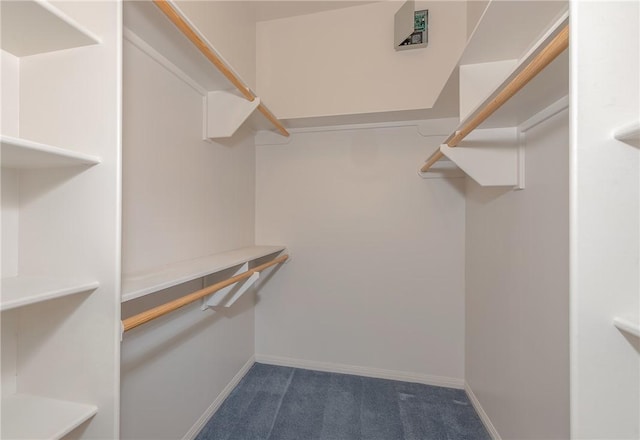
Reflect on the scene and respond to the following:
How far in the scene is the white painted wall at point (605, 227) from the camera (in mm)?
548

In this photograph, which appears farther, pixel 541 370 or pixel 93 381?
pixel 541 370

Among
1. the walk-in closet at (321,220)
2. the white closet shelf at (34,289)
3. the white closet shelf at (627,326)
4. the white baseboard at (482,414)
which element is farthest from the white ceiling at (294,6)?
the white baseboard at (482,414)

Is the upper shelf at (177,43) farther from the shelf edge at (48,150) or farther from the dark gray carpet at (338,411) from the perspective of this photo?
the dark gray carpet at (338,411)

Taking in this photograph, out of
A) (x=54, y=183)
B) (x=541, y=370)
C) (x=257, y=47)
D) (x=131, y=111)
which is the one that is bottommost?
(x=541, y=370)

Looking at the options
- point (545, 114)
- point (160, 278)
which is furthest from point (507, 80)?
point (160, 278)

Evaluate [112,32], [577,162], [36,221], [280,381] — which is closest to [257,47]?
A: [112,32]

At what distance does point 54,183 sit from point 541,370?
184 centimetres

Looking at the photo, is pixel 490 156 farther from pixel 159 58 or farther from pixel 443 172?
pixel 159 58

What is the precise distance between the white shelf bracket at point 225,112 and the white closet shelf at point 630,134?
1.41 m

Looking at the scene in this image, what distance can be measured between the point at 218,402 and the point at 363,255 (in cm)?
140

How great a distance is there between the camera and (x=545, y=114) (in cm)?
109

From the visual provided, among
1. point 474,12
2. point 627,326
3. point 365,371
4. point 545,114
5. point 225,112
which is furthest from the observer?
point 365,371

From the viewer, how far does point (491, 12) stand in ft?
2.95

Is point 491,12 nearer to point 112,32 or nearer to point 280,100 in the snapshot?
point 112,32
